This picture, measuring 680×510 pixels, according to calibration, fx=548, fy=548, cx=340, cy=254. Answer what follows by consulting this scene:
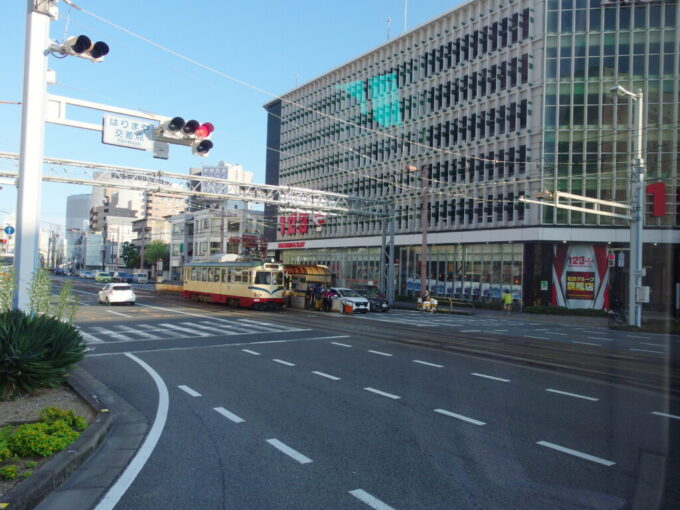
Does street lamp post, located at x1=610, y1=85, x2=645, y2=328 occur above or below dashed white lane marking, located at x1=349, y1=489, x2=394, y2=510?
above

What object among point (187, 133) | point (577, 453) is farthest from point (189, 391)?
point (577, 453)

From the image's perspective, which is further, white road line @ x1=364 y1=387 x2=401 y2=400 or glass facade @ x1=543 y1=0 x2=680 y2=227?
glass facade @ x1=543 y1=0 x2=680 y2=227

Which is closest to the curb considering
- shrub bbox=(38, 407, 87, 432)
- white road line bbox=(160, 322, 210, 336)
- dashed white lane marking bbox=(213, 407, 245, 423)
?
shrub bbox=(38, 407, 87, 432)

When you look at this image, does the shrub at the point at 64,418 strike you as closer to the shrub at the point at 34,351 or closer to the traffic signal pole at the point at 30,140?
the shrub at the point at 34,351

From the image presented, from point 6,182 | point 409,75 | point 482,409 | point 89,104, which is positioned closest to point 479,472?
point 482,409

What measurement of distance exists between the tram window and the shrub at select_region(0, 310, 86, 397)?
79.6ft

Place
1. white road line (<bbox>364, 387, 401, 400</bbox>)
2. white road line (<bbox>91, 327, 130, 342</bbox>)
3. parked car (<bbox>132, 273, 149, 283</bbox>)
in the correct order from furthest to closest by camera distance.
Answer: parked car (<bbox>132, 273, 149, 283</bbox>) → white road line (<bbox>91, 327, 130, 342</bbox>) → white road line (<bbox>364, 387, 401, 400</bbox>)

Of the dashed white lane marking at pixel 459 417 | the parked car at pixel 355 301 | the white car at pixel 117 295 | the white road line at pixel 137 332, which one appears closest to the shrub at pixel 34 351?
the dashed white lane marking at pixel 459 417

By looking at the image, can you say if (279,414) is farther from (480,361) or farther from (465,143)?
(465,143)

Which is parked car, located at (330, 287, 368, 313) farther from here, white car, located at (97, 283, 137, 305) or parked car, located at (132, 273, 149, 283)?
Answer: parked car, located at (132, 273, 149, 283)

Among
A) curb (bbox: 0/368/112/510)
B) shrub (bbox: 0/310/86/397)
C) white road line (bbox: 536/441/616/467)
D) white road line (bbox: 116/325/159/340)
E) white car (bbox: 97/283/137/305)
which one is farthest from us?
white car (bbox: 97/283/137/305)

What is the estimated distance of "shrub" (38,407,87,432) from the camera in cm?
738

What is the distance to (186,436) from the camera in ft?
24.6

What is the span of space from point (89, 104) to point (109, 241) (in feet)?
471
